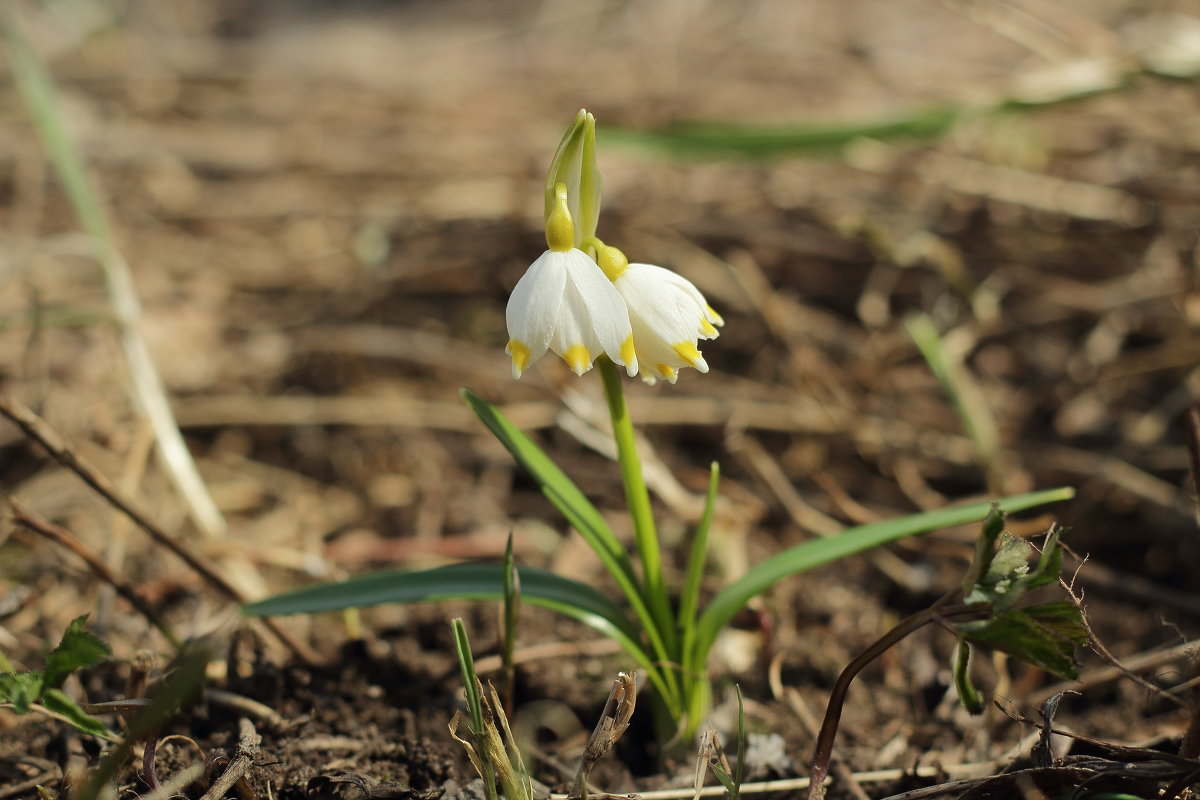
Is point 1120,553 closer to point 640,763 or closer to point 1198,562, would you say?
point 1198,562

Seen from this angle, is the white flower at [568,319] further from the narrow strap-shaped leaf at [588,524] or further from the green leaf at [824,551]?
the green leaf at [824,551]

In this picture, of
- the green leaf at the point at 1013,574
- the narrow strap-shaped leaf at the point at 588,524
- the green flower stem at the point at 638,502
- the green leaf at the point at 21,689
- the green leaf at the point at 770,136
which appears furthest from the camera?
the green leaf at the point at 770,136

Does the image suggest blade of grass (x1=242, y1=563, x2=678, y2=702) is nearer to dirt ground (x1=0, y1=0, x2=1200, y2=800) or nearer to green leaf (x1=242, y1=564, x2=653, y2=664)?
green leaf (x1=242, y1=564, x2=653, y2=664)

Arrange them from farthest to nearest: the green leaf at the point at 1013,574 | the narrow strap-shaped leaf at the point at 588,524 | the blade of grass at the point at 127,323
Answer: the blade of grass at the point at 127,323
the narrow strap-shaped leaf at the point at 588,524
the green leaf at the point at 1013,574

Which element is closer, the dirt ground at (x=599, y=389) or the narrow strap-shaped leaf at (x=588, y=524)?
the narrow strap-shaped leaf at (x=588, y=524)

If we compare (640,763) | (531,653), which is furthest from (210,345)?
(640,763)

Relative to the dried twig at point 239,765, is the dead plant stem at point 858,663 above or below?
above

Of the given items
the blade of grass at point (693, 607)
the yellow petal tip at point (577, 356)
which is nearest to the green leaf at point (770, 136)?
the blade of grass at point (693, 607)
